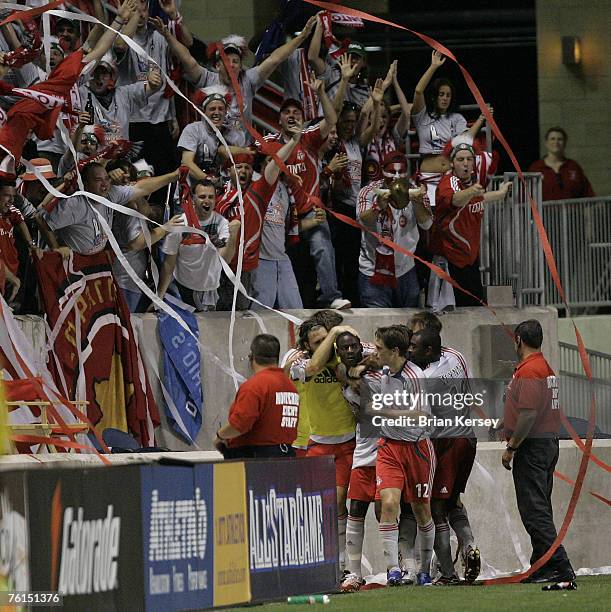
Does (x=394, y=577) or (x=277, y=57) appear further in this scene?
(x=277, y=57)

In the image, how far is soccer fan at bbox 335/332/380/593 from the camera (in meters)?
11.6

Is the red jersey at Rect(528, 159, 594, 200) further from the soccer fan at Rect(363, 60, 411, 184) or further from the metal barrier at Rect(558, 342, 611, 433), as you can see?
the soccer fan at Rect(363, 60, 411, 184)

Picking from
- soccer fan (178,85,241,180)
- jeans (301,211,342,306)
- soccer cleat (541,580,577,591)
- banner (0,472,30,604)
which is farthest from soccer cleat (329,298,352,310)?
banner (0,472,30,604)

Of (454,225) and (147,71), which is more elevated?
(147,71)

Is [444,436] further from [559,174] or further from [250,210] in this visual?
[559,174]

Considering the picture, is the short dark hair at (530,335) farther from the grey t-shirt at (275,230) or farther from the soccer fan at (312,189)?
the grey t-shirt at (275,230)

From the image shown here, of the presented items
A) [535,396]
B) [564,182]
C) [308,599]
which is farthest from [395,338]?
[564,182]

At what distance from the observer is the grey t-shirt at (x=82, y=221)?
1282 cm

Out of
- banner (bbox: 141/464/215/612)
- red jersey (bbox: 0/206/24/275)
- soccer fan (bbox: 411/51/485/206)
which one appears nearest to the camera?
banner (bbox: 141/464/215/612)

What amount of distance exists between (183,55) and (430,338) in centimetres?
443

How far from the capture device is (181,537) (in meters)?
8.80

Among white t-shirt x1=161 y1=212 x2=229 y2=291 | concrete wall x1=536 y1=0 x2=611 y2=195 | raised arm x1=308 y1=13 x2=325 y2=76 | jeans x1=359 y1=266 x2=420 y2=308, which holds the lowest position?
jeans x1=359 y1=266 x2=420 y2=308

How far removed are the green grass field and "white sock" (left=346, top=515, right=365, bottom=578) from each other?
0.37 m

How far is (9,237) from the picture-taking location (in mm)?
12391
